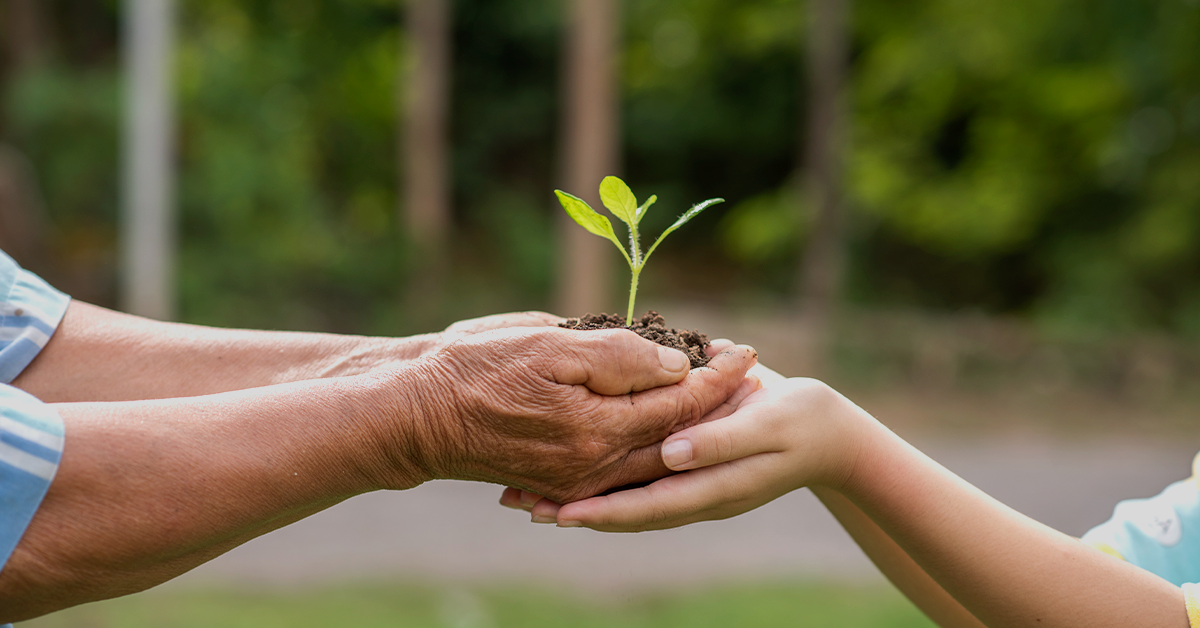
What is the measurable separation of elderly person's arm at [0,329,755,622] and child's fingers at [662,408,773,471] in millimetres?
109

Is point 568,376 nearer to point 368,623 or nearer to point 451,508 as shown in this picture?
point 368,623

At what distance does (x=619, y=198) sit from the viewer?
2172 mm

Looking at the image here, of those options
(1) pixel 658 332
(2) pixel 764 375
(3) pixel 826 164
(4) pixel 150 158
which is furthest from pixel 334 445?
(3) pixel 826 164

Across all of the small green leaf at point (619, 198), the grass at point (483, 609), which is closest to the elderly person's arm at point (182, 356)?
the small green leaf at point (619, 198)

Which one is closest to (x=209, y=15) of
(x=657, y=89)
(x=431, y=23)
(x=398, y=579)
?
(x=431, y=23)

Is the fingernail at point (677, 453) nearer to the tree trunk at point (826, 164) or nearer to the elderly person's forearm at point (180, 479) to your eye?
the elderly person's forearm at point (180, 479)

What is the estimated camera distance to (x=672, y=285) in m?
19.6

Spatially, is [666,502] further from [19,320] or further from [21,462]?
[19,320]

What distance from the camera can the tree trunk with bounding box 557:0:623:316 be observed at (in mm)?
11180

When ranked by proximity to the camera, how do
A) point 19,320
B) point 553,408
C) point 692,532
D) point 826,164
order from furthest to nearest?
point 826,164, point 692,532, point 19,320, point 553,408

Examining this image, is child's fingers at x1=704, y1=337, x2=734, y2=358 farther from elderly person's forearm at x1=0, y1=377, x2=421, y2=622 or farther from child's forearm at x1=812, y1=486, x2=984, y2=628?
elderly person's forearm at x1=0, y1=377, x2=421, y2=622

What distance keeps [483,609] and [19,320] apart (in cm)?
363

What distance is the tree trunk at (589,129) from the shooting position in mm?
11180

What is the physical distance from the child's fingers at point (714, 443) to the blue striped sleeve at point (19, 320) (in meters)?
1.42
